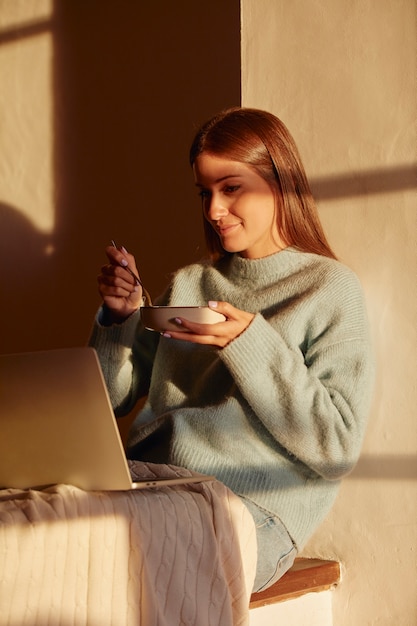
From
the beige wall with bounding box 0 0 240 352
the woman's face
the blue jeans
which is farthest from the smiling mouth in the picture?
the beige wall with bounding box 0 0 240 352

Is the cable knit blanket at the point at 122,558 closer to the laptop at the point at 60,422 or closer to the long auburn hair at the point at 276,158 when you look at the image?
the laptop at the point at 60,422

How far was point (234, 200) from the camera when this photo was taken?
1749 millimetres

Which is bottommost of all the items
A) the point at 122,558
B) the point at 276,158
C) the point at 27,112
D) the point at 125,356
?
the point at 122,558

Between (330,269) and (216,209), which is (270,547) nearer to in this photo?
(330,269)

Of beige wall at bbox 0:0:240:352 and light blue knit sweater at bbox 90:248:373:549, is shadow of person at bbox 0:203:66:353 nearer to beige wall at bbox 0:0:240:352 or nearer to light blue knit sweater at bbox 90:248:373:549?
beige wall at bbox 0:0:240:352

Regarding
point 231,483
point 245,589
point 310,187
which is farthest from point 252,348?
point 310,187

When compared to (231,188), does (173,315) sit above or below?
below

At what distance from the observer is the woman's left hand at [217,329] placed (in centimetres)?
149

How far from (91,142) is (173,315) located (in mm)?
1656

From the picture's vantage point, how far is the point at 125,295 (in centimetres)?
181

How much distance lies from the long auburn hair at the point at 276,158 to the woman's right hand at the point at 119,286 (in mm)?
228

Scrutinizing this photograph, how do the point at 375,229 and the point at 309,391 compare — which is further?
the point at 375,229

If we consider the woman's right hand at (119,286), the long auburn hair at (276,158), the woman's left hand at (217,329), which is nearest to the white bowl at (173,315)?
the woman's left hand at (217,329)

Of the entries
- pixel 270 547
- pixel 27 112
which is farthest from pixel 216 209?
pixel 27 112
